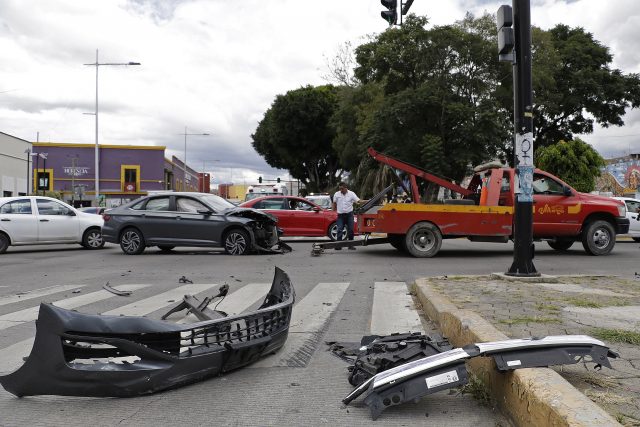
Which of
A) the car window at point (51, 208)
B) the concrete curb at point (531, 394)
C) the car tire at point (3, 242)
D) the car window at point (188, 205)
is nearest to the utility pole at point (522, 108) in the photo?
the concrete curb at point (531, 394)

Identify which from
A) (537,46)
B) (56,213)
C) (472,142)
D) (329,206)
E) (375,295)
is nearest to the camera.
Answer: (375,295)

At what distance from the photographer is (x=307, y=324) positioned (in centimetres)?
591

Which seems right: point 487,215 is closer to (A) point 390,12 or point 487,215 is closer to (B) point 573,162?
(A) point 390,12

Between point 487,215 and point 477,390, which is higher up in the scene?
point 487,215

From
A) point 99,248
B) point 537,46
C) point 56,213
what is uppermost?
point 537,46

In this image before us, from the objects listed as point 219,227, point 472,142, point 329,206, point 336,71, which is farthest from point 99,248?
point 336,71

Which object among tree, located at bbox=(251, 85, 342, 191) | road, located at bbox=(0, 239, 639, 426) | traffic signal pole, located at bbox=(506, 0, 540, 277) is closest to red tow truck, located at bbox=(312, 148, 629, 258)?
road, located at bbox=(0, 239, 639, 426)

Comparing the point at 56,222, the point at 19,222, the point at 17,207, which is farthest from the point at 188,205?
the point at 17,207

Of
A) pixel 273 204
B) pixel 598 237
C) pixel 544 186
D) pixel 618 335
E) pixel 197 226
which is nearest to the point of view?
→ pixel 618 335

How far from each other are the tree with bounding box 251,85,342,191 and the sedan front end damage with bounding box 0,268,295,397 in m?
46.9

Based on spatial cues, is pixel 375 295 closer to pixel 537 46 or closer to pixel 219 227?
pixel 219 227

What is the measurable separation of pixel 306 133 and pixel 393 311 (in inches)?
1851

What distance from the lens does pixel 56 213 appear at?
1611 centimetres

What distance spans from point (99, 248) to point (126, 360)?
14.3 meters
